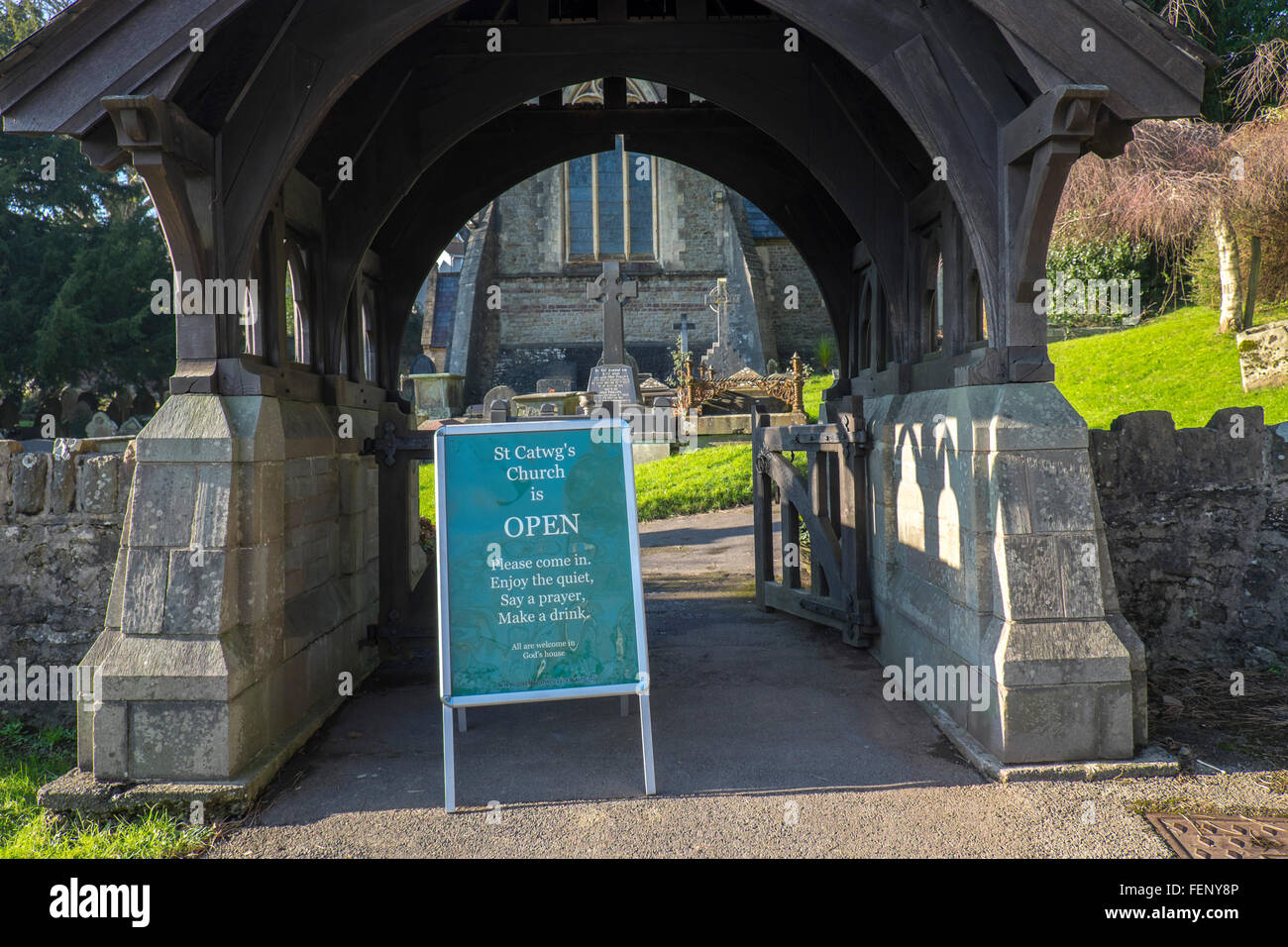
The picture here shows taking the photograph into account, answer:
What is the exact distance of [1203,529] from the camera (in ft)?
18.4

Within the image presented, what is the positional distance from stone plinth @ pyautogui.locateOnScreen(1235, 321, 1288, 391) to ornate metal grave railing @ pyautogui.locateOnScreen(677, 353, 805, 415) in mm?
8973

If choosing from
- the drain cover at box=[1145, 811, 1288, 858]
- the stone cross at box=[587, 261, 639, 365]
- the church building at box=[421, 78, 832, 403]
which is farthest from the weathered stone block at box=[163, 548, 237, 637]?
the church building at box=[421, 78, 832, 403]

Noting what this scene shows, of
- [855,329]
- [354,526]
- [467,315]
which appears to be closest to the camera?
[354,526]

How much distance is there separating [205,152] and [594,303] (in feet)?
89.0

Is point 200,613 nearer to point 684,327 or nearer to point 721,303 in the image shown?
point 684,327

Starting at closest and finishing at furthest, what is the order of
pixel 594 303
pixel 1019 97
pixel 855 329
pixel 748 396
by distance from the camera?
pixel 1019 97
pixel 855 329
pixel 748 396
pixel 594 303

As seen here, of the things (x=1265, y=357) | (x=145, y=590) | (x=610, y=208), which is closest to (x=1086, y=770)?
(x=145, y=590)

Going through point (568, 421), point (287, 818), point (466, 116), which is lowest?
point (287, 818)

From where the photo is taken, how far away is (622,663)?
415 centimetres

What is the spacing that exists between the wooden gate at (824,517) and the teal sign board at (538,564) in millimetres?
2718

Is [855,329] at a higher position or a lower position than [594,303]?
lower

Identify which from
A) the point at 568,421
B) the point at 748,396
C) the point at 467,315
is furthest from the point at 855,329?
the point at 467,315

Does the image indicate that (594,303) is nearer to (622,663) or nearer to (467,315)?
(467,315)

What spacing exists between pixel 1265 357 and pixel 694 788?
1043 cm
